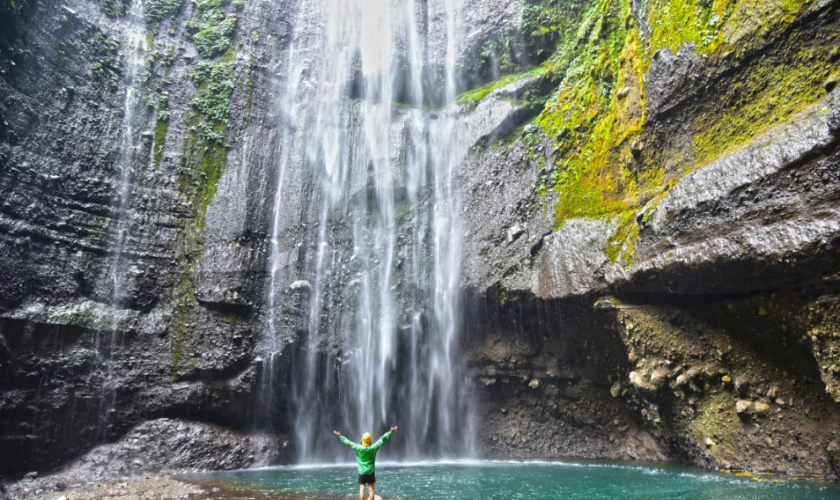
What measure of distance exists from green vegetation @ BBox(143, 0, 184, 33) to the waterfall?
395cm

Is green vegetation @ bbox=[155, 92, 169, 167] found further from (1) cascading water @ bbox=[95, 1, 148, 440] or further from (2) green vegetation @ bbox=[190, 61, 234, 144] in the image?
(2) green vegetation @ bbox=[190, 61, 234, 144]

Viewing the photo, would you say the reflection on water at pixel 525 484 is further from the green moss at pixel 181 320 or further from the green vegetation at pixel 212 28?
the green vegetation at pixel 212 28

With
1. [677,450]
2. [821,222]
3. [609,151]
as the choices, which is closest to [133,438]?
[677,450]

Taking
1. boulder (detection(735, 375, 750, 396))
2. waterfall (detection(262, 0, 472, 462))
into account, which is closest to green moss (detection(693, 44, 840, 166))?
boulder (detection(735, 375, 750, 396))

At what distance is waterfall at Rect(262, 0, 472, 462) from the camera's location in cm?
1307

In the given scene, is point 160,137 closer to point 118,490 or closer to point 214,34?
point 214,34

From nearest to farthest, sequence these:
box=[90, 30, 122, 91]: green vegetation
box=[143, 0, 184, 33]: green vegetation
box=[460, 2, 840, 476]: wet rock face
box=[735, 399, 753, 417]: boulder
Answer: box=[460, 2, 840, 476]: wet rock face < box=[735, 399, 753, 417]: boulder < box=[90, 30, 122, 91]: green vegetation < box=[143, 0, 184, 33]: green vegetation

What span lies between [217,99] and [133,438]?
990 centimetres

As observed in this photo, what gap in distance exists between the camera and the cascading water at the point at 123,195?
1162 cm

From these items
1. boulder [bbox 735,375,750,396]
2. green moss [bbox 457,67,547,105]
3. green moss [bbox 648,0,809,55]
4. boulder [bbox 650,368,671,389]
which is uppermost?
green moss [bbox 457,67,547,105]

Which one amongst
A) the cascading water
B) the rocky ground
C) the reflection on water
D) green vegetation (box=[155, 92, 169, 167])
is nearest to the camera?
the reflection on water

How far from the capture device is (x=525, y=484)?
A: 26.0 feet

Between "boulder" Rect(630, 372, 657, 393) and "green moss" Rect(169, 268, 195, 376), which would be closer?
"boulder" Rect(630, 372, 657, 393)

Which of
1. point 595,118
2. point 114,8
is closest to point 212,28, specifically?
point 114,8
